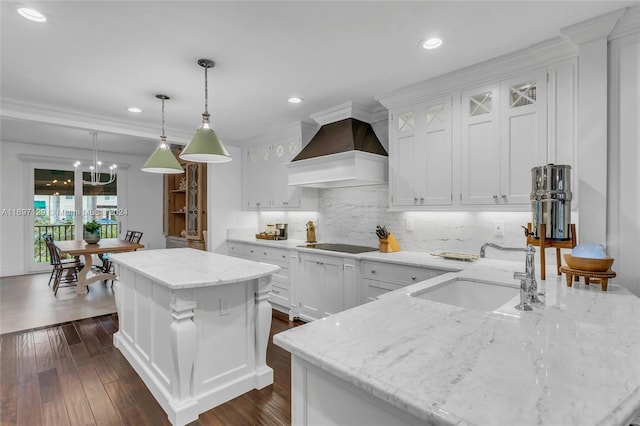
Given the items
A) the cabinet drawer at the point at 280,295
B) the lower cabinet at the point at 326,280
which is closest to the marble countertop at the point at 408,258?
the lower cabinet at the point at 326,280

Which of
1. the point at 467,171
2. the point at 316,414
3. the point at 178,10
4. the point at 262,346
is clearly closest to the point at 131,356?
the point at 262,346

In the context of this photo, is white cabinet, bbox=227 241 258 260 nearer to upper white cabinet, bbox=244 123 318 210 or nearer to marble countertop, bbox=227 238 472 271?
upper white cabinet, bbox=244 123 318 210

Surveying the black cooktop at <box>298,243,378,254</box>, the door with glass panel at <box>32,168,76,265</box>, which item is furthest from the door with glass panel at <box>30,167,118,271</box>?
the black cooktop at <box>298,243,378,254</box>

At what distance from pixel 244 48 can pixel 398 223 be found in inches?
92.1

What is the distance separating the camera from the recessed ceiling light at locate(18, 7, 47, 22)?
1939mm

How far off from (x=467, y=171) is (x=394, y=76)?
1084 mm

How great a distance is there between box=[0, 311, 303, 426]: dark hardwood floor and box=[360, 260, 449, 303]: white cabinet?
102 centimetres

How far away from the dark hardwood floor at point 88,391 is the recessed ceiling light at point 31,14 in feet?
8.50

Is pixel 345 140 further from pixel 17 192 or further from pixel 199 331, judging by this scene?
pixel 17 192

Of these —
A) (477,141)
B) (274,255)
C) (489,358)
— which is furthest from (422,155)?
(489,358)

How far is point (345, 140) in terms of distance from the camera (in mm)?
3502

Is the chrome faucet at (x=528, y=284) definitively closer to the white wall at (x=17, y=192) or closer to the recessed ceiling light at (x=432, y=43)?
the recessed ceiling light at (x=432, y=43)

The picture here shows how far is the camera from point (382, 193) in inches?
149

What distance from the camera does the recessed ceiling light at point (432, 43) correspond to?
228 centimetres
